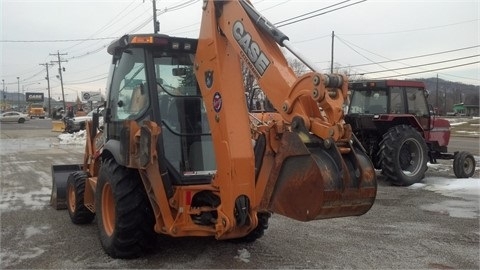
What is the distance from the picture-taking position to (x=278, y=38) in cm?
394

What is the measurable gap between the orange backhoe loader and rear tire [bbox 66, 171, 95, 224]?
4.09 ft

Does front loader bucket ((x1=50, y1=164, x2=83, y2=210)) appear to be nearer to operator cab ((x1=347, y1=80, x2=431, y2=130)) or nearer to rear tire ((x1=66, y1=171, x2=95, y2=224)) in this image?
rear tire ((x1=66, y1=171, x2=95, y2=224))

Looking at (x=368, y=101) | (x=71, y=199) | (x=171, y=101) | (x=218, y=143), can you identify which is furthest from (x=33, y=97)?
(x=218, y=143)

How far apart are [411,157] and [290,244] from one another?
6.59 m

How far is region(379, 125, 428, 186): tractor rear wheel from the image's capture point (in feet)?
35.1

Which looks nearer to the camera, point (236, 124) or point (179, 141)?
point (236, 124)

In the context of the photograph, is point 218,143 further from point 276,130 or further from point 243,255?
point 243,255

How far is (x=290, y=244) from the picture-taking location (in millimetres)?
5812

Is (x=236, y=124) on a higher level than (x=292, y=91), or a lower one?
lower

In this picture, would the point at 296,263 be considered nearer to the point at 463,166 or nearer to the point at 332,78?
the point at 332,78

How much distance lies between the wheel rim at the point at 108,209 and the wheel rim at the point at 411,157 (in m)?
7.68

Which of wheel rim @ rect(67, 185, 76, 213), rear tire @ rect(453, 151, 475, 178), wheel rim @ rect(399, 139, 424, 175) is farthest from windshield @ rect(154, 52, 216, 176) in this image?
rear tire @ rect(453, 151, 475, 178)

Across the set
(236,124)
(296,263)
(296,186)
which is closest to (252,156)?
(236,124)

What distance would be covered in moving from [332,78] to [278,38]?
61 centimetres
